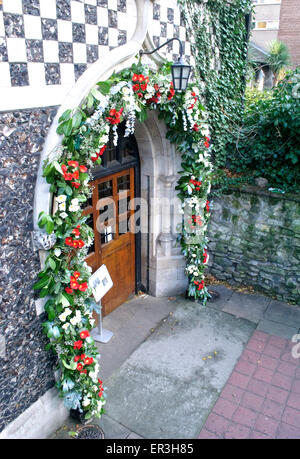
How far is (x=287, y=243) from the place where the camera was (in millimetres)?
5527

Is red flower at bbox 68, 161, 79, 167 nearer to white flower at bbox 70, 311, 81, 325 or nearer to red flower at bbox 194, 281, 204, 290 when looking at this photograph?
white flower at bbox 70, 311, 81, 325

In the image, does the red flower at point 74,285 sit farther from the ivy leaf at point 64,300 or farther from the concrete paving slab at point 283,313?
the concrete paving slab at point 283,313

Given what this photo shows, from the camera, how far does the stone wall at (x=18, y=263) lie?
278cm

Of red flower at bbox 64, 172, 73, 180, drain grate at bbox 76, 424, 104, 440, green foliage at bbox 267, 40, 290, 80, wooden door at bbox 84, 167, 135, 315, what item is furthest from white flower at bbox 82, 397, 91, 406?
green foliage at bbox 267, 40, 290, 80

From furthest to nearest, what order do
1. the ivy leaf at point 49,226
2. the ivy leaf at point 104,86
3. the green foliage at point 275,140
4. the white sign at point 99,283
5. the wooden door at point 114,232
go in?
1. the green foliage at point 275,140
2. the wooden door at point 114,232
3. the white sign at point 99,283
4. the ivy leaf at point 104,86
5. the ivy leaf at point 49,226

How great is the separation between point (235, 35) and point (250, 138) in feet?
5.80

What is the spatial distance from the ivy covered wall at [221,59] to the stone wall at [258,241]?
0.92 meters

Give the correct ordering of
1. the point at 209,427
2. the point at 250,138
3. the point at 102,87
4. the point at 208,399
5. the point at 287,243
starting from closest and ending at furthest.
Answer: the point at 102,87 < the point at 209,427 < the point at 208,399 < the point at 287,243 < the point at 250,138

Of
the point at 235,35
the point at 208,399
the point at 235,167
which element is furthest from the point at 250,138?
the point at 208,399

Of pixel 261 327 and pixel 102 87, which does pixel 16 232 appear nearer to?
pixel 102 87

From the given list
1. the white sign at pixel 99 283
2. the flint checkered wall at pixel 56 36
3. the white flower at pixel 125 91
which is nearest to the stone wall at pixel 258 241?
the white sign at pixel 99 283

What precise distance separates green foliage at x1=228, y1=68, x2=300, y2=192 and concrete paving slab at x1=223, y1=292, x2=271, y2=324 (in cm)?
172

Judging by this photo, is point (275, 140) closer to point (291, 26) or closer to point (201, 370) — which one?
point (201, 370)

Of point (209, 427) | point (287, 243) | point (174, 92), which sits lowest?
point (209, 427)
